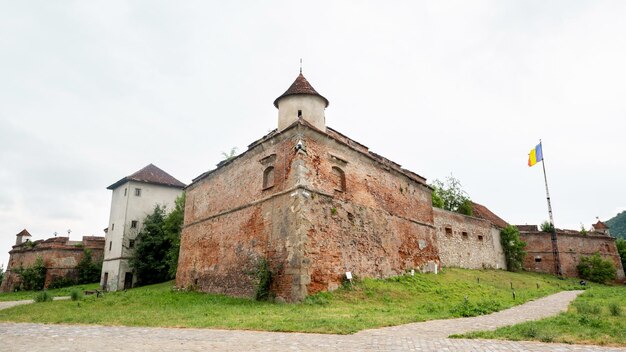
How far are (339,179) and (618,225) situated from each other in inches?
3145

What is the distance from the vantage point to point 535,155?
33.6m

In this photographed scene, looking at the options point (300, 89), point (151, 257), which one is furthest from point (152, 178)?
point (300, 89)

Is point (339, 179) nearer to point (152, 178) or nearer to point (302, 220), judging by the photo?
point (302, 220)

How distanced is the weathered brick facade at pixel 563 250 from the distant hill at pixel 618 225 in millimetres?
40722

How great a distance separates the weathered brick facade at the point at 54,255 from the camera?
3722cm

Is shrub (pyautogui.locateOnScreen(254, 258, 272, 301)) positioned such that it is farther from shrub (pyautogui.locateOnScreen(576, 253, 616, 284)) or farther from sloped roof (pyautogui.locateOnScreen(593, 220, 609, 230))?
sloped roof (pyautogui.locateOnScreen(593, 220, 609, 230))

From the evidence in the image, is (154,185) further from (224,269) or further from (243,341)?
(243,341)

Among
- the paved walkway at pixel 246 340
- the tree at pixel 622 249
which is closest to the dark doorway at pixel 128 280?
the paved walkway at pixel 246 340

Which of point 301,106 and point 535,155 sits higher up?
point 535,155

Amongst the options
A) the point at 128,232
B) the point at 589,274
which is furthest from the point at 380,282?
the point at 589,274

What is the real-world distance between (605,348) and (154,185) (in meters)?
37.0

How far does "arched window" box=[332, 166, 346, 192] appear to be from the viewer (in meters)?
16.6

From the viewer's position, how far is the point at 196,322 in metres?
9.44

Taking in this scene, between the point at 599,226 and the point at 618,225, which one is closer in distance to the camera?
the point at 599,226
